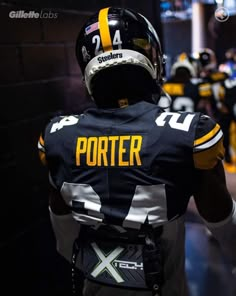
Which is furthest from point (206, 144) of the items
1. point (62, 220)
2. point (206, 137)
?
point (62, 220)

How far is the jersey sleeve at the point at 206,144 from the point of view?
0.77 meters

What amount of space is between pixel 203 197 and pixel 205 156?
129 millimetres


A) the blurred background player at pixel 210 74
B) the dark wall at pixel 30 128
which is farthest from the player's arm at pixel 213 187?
the blurred background player at pixel 210 74

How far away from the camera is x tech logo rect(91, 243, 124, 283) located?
0.89 metres

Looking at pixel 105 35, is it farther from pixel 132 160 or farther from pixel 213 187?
pixel 213 187

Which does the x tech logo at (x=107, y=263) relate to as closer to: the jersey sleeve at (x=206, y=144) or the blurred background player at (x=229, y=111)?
the jersey sleeve at (x=206, y=144)

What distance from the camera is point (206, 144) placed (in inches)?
30.1

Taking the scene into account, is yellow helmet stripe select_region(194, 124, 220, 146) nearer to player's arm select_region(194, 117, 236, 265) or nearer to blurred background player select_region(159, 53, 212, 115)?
player's arm select_region(194, 117, 236, 265)

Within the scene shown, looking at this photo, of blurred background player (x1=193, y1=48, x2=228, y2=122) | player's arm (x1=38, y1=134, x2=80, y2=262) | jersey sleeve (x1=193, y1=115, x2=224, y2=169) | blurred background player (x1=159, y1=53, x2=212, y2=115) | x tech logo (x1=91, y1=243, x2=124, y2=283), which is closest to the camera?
jersey sleeve (x1=193, y1=115, x2=224, y2=169)

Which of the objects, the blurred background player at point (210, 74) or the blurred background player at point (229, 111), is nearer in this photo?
the blurred background player at point (210, 74)

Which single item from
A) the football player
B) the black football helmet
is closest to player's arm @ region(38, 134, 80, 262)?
the football player

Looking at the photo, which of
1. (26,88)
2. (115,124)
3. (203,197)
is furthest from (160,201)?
(26,88)

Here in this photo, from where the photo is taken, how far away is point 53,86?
4.89 feet

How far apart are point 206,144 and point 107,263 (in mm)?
405
